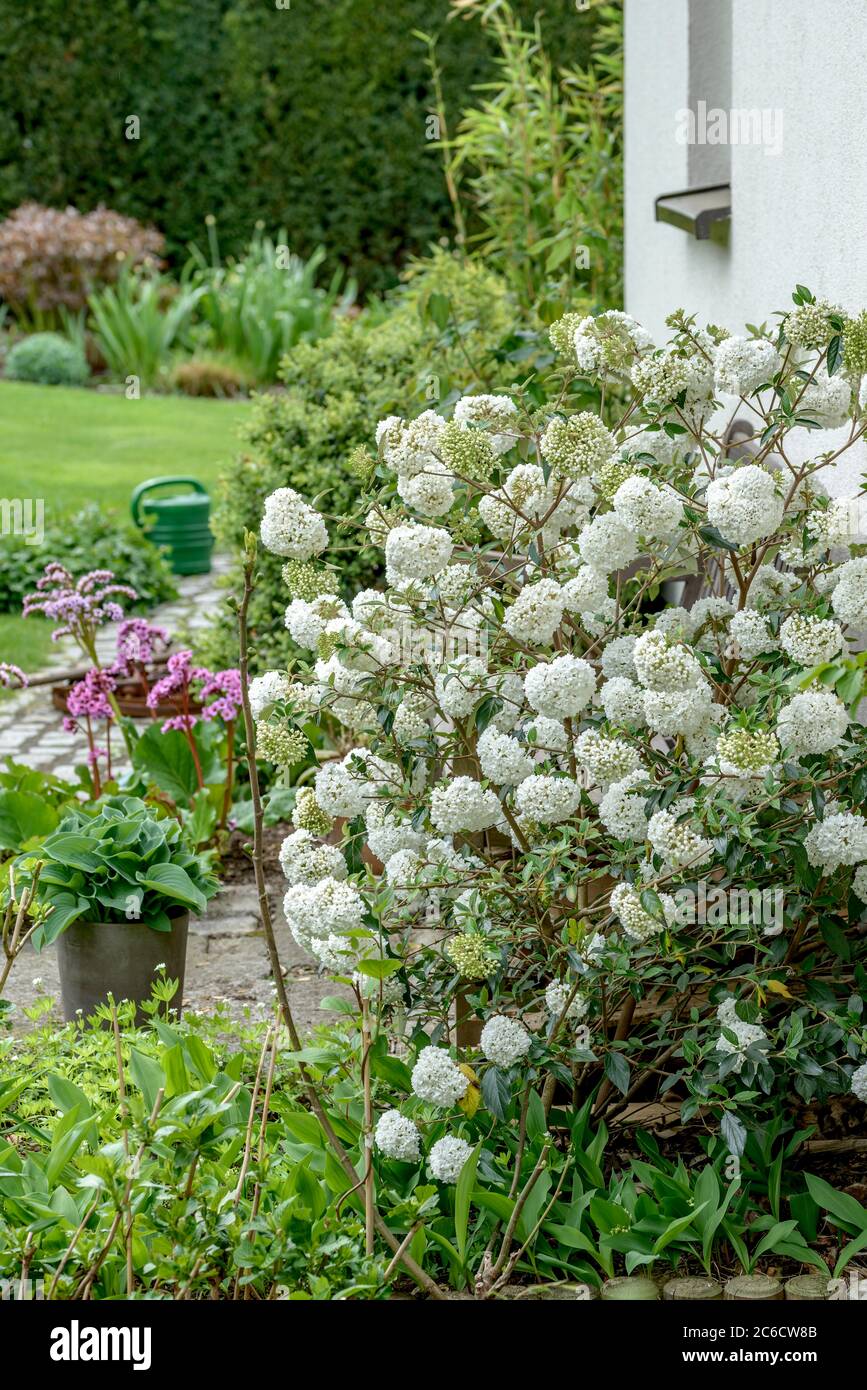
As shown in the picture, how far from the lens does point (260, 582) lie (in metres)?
5.41

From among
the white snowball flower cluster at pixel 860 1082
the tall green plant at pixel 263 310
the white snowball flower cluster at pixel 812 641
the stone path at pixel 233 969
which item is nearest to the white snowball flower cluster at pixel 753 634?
the white snowball flower cluster at pixel 812 641

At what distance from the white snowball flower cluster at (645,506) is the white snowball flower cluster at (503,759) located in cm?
42

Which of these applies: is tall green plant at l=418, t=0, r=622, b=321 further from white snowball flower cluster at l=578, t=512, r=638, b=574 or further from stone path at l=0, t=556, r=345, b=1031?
white snowball flower cluster at l=578, t=512, r=638, b=574

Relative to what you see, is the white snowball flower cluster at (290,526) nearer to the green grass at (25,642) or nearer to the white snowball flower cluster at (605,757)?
the white snowball flower cluster at (605,757)

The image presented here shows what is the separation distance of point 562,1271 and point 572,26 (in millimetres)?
13622

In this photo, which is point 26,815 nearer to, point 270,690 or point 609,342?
point 270,690

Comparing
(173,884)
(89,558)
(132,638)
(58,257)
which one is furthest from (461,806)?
(58,257)

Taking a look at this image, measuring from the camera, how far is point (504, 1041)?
97.9 inches

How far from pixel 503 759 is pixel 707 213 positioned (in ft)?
8.91

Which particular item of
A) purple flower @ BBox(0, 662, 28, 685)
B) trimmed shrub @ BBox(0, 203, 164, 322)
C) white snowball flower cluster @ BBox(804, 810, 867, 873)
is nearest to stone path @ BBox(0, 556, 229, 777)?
purple flower @ BBox(0, 662, 28, 685)

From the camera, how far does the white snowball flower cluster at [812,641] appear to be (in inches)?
96.1

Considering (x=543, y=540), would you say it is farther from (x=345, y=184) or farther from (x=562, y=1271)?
(x=345, y=184)

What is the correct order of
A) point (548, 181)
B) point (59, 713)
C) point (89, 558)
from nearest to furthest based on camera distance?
point (59, 713)
point (89, 558)
point (548, 181)

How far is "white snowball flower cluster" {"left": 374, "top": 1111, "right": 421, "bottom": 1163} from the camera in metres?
2.51
